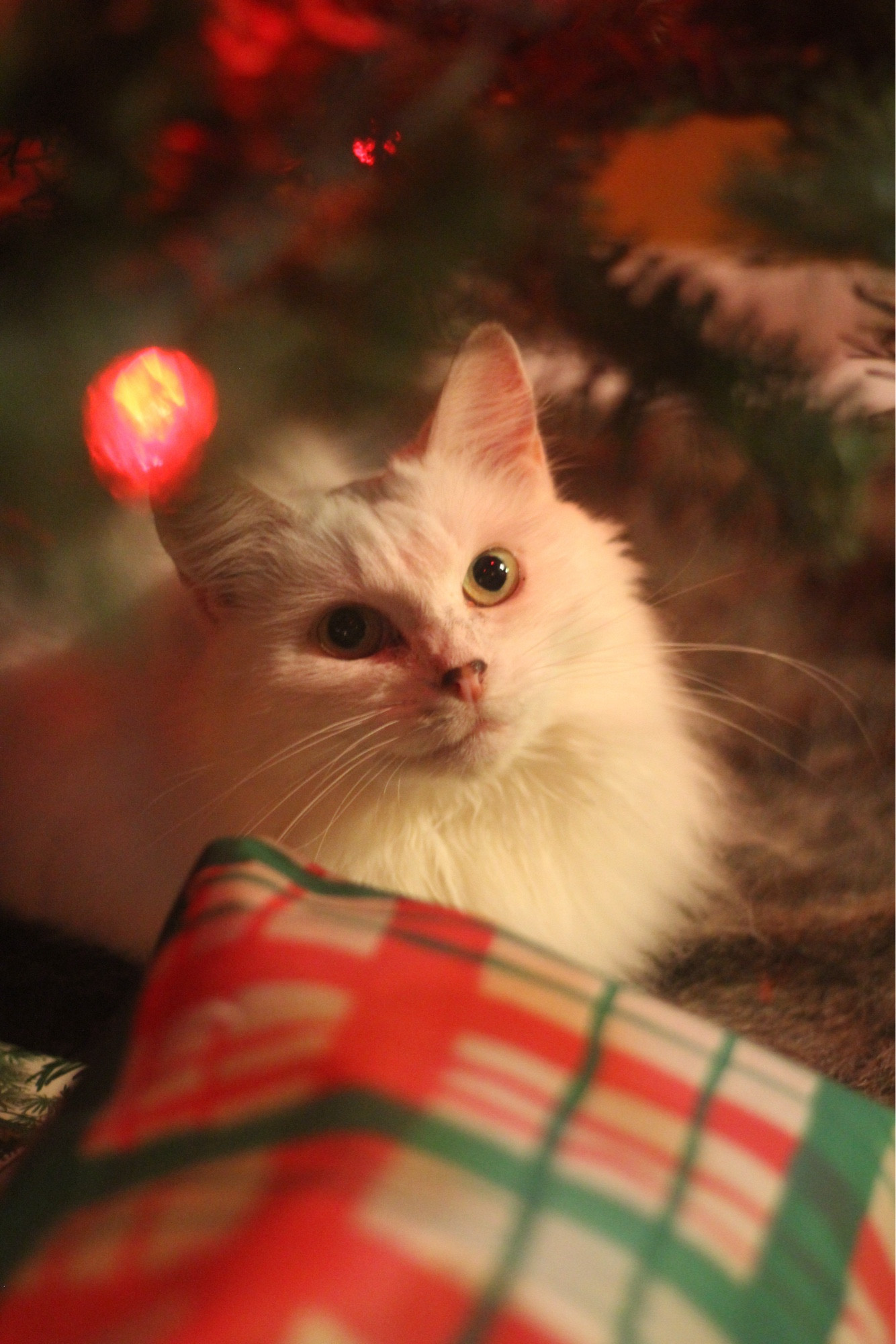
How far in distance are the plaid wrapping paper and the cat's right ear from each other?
245 mm

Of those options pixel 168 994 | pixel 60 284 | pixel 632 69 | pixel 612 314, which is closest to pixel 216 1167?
pixel 168 994

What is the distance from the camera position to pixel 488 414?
66 centimetres

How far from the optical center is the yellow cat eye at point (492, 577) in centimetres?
63

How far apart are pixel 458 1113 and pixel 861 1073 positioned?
386 millimetres

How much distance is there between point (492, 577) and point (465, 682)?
100 millimetres

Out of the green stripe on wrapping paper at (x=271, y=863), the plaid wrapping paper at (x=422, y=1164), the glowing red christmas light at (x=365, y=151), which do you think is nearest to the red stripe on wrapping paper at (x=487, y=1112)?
the plaid wrapping paper at (x=422, y=1164)

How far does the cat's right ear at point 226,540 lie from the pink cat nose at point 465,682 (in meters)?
0.15

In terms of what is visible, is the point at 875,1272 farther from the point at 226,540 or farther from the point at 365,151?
the point at 365,151

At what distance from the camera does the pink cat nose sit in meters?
0.57

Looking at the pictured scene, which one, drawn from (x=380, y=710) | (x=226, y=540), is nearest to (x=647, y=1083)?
(x=380, y=710)

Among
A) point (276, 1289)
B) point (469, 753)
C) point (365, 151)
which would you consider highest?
point (365, 151)

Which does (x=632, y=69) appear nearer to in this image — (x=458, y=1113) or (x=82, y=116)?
(x=82, y=116)

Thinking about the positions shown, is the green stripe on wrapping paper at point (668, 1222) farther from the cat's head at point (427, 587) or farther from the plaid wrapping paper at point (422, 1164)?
the cat's head at point (427, 587)

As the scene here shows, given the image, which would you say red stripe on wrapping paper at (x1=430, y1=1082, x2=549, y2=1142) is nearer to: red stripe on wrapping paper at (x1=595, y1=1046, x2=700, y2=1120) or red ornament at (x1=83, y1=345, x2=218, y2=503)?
red stripe on wrapping paper at (x1=595, y1=1046, x2=700, y2=1120)
